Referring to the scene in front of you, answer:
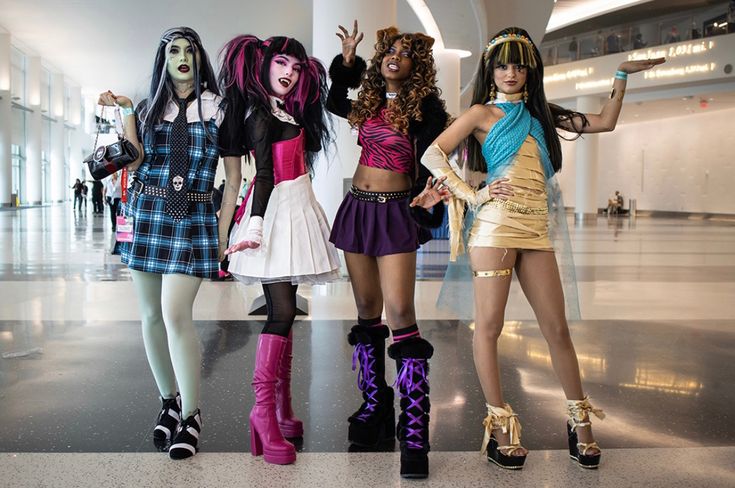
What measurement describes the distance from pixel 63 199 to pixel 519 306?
45.4 meters

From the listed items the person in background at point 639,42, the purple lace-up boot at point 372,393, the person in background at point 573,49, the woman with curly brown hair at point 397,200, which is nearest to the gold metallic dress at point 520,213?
the woman with curly brown hair at point 397,200

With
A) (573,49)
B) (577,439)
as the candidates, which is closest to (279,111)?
(577,439)

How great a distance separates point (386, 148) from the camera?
329cm

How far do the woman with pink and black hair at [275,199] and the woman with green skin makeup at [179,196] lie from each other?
11 cm

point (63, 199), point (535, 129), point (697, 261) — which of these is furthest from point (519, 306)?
point (63, 199)

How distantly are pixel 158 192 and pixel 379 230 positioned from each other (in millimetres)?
1009

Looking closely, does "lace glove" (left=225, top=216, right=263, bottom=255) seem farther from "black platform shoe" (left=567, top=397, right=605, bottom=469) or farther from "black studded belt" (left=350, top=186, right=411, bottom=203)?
"black platform shoe" (left=567, top=397, right=605, bottom=469)

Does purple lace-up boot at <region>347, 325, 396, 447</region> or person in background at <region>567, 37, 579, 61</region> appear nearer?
purple lace-up boot at <region>347, 325, 396, 447</region>

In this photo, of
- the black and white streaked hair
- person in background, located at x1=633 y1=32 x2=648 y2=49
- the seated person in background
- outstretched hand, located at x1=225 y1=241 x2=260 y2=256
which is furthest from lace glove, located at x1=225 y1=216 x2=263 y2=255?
the seated person in background

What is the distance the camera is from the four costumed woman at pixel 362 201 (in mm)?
3182

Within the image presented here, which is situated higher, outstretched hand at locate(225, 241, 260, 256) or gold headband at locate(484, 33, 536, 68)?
gold headband at locate(484, 33, 536, 68)

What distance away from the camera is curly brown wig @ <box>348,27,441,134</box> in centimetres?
324

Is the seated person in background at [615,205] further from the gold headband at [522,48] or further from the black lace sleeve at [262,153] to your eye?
the black lace sleeve at [262,153]

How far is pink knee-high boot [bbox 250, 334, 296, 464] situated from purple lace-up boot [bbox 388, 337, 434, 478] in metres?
0.50
